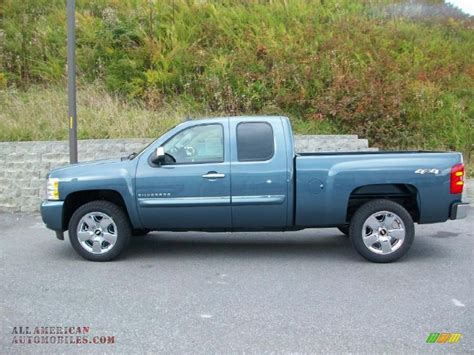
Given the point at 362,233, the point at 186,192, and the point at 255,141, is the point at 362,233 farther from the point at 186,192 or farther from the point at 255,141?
the point at 186,192

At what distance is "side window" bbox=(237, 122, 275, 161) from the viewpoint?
6.85m

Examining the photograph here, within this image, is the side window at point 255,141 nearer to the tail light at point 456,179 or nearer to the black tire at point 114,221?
the black tire at point 114,221

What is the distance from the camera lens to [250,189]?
265 inches

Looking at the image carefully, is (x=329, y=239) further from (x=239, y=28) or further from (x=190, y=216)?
(x=239, y=28)

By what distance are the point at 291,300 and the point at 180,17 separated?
1116cm

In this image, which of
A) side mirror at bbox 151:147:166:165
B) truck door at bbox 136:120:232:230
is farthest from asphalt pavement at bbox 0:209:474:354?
side mirror at bbox 151:147:166:165

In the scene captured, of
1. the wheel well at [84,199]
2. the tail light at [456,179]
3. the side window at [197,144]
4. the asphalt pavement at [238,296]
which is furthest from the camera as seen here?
the wheel well at [84,199]

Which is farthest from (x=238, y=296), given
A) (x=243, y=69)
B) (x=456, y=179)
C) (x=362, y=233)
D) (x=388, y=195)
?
(x=243, y=69)

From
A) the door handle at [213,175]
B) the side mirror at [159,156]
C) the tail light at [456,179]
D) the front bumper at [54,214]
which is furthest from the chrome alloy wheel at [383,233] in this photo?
the front bumper at [54,214]

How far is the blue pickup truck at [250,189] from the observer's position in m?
6.66

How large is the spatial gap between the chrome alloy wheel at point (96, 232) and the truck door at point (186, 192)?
446mm

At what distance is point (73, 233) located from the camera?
6910 millimetres

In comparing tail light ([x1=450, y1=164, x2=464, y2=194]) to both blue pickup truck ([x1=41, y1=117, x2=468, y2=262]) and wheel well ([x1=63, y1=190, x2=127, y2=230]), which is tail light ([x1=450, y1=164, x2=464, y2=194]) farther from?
wheel well ([x1=63, y1=190, x2=127, y2=230])

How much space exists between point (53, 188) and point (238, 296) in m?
2.84
